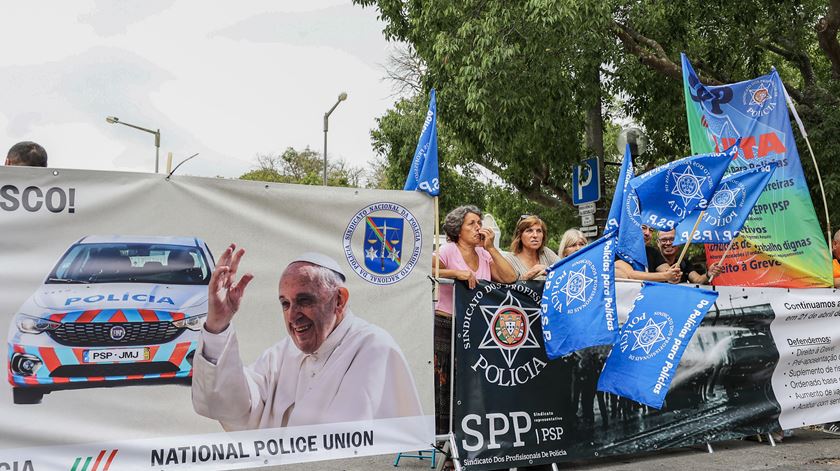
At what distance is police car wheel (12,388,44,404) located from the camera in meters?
4.34

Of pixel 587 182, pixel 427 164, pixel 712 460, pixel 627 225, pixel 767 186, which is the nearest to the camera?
pixel 427 164

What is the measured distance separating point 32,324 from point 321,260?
1.71m

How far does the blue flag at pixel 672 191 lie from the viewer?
20.0 ft

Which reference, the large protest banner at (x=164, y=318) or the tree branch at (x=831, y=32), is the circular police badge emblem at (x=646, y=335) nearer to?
the large protest banner at (x=164, y=318)

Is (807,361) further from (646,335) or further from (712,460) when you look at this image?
(646,335)

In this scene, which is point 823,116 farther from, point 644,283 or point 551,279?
point 551,279

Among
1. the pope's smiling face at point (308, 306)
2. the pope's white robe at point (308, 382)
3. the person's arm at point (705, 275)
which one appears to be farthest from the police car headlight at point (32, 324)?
the person's arm at point (705, 275)

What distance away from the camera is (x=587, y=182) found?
1398cm

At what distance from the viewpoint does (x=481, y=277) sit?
6.08m

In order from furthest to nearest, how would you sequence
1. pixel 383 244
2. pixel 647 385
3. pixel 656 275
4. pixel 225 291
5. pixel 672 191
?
pixel 656 275
pixel 672 191
pixel 647 385
pixel 383 244
pixel 225 291

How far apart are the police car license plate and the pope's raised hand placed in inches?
15.4

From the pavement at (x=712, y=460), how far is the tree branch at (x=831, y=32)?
7079 millimetres

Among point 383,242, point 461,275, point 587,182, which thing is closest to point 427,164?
point 383,242

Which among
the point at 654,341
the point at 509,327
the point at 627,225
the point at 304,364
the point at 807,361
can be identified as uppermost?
the point at 627,225
